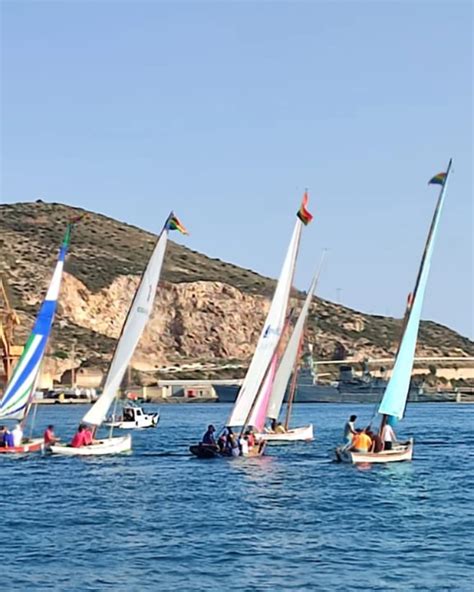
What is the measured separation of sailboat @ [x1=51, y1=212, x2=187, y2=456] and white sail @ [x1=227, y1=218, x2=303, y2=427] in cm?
406

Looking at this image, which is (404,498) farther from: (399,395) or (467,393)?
(467,393)

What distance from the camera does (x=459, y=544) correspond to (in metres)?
29.6

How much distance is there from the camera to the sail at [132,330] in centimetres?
5116

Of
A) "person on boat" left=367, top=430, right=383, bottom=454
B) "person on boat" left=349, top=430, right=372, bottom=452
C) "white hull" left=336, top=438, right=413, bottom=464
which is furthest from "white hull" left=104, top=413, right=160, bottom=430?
"person on boat" left=349, top=430, right=372, bottom=452

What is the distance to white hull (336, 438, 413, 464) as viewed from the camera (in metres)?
46.1

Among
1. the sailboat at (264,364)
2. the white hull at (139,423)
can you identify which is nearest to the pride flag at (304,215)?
the sailboat at (264,364)

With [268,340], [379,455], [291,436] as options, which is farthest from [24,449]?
[291,436]

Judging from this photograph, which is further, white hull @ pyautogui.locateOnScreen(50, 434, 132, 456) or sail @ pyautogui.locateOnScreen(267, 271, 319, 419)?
sail @ pyautogui.locateOnScreen(267, 271, 319, 419)

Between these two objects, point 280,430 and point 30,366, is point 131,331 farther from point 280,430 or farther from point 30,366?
point 280,430

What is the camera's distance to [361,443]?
46469 millimetres

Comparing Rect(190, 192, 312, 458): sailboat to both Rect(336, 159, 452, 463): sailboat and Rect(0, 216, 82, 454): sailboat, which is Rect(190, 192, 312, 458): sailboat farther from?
Rect(0, 216, 82, 454): sailboat

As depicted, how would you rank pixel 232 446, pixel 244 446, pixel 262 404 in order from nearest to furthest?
1. pixel 232 446
2. pixel 244 446
3. pixel 262 404

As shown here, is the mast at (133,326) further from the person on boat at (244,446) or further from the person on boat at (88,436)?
the person on boat at (244,446)

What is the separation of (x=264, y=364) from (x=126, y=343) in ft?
16.6
